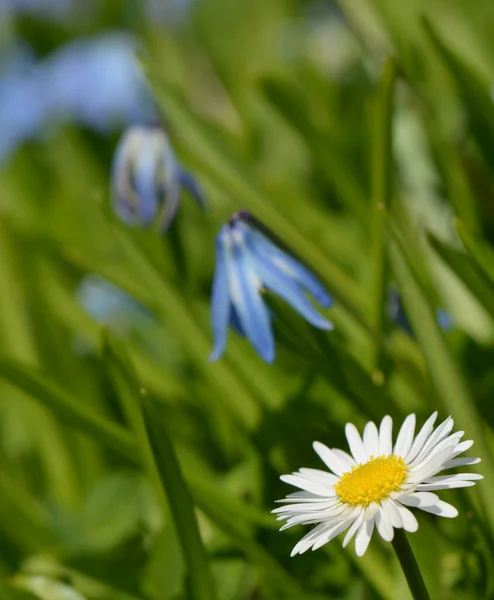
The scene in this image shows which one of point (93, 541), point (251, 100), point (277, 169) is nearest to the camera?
point (93, 541)

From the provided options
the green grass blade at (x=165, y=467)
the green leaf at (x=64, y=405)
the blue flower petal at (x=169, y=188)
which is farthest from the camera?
the blue flower petal at (x=169, y=188)

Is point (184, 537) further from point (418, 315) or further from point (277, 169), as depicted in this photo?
point (277, 169)

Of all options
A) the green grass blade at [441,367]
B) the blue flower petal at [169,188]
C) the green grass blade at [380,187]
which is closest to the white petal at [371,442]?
the green grass blade at [441,367]

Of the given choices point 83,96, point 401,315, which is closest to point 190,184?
point 401,315

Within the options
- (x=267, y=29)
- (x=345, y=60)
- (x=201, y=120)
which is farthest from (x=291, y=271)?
(x=267, y=29)

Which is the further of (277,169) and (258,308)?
(277,169)

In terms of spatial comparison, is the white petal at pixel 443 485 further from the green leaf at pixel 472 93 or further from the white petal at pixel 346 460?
the green leaf at pixel 472 93
